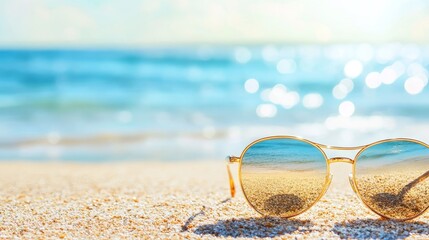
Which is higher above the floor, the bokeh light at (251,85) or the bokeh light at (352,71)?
the bokeh light at (352,71)

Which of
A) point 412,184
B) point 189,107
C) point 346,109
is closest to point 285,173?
point 412,184

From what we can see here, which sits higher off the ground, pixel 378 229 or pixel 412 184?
pixel 412 184

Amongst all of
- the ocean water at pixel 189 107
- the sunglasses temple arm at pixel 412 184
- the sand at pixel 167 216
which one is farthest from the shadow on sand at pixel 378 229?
the ocean water at pixel 189 107

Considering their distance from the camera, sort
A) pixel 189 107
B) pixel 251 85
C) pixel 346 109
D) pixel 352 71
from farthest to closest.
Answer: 1. pixel 352 71
2. pixel 251 85
3. pixel 189 107
4. pixel 346 109

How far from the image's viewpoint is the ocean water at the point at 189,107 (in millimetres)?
9234

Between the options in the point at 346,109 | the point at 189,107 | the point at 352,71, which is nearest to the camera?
the point at 346,109

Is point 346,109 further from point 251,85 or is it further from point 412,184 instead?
point 412,184

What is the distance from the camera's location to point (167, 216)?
3.47 metres

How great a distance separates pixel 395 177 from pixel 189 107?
1284 centimetres

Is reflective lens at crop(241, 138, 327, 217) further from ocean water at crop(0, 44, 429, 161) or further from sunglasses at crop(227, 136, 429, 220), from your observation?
ocean water at crop(0, 44, 429, 161)

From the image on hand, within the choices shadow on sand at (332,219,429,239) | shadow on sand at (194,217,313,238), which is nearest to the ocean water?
shadow on sand at (194,217,313,238)

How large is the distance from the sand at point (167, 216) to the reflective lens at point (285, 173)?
15 centimetres

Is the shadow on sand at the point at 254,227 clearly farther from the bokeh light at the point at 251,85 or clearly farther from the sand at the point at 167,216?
the bokeh light at the point at 251,85

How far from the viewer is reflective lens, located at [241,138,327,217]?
3213mm
